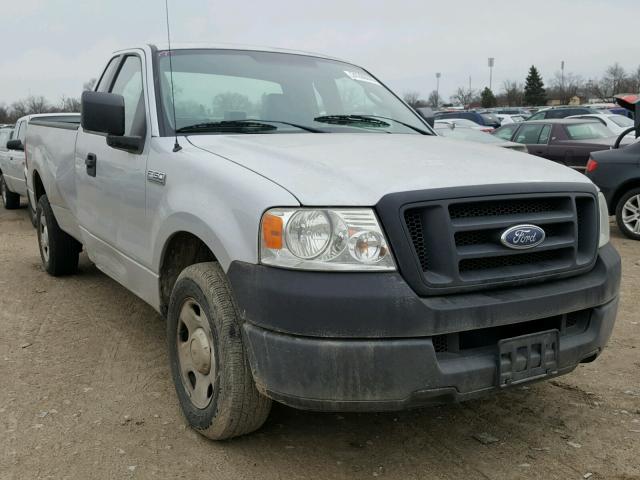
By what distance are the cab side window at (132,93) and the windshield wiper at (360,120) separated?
1000mm

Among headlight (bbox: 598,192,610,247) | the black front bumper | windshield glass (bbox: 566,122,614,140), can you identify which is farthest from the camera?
windshield glass (bbox: 566,122,614,140)

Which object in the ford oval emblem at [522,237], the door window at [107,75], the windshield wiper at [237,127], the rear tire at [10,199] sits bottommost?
the rear tire at [10,199]

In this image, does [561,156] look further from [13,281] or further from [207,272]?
[207,272]

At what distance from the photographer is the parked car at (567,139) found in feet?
38.9

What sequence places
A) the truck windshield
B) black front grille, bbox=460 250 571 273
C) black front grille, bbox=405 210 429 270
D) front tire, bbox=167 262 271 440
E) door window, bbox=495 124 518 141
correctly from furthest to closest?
door window, bbox=495 124 518 141, the truck windshield, front tire, bbox=167 262 271 440, black front grille, bbox=460 250 571 273, black front grille, bbox=405 210 429 270

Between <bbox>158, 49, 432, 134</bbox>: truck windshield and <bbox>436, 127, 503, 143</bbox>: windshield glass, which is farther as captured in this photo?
<bbox>436, 127, 503, 143</bbox>: windshield glass

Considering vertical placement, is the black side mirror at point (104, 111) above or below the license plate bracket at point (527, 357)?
above

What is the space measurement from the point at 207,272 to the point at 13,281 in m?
4.30

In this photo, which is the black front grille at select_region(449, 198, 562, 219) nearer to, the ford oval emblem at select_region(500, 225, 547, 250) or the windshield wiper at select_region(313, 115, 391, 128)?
the ford oval emblem at select_region(500, 225, 547, 250)

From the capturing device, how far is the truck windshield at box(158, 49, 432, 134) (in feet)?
12.1

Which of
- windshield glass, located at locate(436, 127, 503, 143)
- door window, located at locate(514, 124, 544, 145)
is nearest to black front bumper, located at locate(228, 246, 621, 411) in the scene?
windshield glass, located at locate(436, 127, 503, 143)

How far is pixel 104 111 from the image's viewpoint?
3.61 meters

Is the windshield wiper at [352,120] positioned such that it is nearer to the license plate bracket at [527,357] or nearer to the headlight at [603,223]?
the headlight at [603,223]

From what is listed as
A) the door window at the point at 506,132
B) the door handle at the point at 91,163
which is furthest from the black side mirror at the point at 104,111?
the door window at the point at 506,132
